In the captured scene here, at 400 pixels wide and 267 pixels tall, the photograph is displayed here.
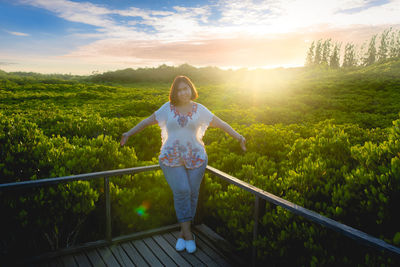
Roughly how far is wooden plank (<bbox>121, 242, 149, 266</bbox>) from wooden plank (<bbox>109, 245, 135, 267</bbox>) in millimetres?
48

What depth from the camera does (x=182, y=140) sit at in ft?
9.92

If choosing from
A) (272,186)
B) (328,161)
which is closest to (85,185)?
(272,186)

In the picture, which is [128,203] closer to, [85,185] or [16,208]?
[85,185]

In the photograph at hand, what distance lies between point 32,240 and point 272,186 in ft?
12.2

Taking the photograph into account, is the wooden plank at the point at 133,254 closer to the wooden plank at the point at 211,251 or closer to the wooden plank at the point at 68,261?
the wooden plank at the point at 68,261

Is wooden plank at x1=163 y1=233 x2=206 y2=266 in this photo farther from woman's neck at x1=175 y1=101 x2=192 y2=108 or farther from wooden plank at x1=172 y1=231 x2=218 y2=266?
woman's neck at x1=175 y1=101 x2=192 y2=108

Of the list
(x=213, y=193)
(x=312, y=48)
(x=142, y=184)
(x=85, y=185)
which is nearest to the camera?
(x=85, y=185)

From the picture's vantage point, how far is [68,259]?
10.4ft

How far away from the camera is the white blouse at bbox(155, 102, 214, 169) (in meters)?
3.01

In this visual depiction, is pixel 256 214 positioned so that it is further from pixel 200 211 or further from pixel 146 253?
pixel 146 253

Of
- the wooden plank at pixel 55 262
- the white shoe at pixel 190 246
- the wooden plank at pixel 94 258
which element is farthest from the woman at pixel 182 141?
the wooden plank at pixel 55 262

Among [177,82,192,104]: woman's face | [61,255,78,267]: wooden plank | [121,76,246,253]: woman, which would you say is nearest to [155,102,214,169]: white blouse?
[121,76,246,253]: woman

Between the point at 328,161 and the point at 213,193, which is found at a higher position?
the point at 328,161

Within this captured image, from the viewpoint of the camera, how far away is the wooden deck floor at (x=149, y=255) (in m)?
3.12
